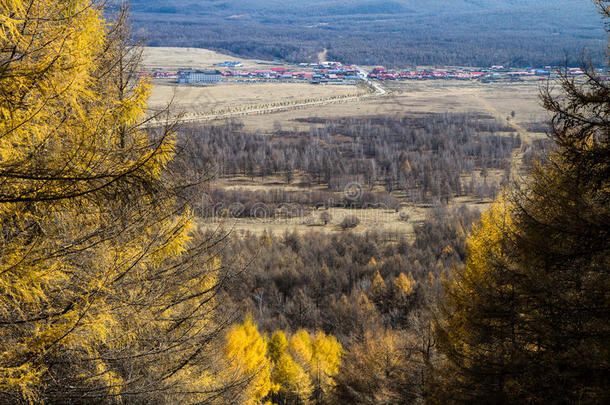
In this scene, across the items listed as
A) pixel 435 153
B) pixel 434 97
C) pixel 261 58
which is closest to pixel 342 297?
pixel 435 153

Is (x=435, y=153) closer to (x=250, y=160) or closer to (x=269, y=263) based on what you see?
(x=250, y=160)

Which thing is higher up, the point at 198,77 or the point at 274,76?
the point at 274,76

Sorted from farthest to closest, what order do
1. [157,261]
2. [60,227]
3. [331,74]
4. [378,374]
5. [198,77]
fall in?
[331,74] → [198,77] → [378,374] → [157,261] → [60,227]

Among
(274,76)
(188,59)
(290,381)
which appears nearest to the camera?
(290,381)

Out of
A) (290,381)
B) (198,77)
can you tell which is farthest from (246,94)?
(290,381)

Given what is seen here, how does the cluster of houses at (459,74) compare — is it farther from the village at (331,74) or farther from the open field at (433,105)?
the open field at (433,105)

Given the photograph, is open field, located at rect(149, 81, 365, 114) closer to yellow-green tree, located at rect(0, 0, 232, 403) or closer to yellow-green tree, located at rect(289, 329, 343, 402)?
yellow-green tree, located at rect(289, 329, 343, 402)

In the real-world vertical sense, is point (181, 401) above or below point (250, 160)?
above

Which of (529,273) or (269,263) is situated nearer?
(529,273)

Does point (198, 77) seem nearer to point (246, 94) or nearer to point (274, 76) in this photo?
point (246, 94)

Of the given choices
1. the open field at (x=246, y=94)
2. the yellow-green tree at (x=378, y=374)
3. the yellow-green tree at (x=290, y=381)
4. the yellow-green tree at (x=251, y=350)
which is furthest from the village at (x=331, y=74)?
the yellow-green tree at (x=378, y=374)
